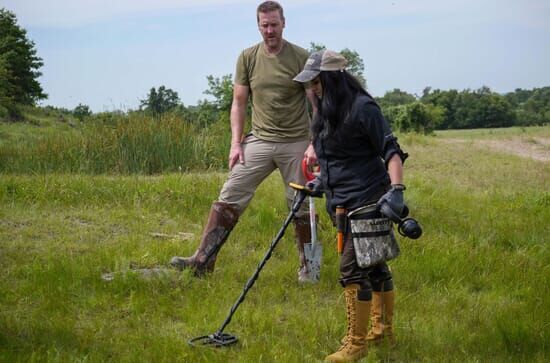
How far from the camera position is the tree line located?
15852 millimetres

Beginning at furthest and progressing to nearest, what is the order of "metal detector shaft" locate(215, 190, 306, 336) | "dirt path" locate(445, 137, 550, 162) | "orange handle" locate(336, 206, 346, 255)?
"dirt path" locate(445, 137, 550, 162) < "metal detector shaft" locate(215, 190, 306, 336) < "orange handle" locate(336, 206, 346, 255)

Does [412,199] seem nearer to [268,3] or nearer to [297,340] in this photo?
[268,3]

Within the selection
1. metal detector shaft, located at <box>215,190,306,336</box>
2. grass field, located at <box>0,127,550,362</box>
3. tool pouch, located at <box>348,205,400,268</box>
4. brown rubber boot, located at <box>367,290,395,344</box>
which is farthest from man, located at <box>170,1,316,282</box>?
tool pouch, located at <box>348,205,400,268</box>

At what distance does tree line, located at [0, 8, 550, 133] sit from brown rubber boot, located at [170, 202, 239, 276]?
13.4ft

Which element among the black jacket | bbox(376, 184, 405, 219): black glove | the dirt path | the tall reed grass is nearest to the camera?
bbox(376, 184, 405, 219): black glove

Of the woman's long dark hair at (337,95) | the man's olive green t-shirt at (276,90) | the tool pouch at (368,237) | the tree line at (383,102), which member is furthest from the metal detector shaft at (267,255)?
the tree line at (383,102)

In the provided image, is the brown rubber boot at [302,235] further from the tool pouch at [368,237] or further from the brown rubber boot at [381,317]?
the tool pouch at [368,237]

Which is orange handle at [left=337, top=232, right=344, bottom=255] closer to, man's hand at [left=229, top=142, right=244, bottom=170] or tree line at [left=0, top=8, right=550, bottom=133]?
man's hand at [left=229, top=142, right=244, bottom=170]

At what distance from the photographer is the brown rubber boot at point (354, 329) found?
4.21 m

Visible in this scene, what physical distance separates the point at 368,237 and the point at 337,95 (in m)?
0.83

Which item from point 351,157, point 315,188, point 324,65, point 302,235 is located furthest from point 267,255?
point 302,235

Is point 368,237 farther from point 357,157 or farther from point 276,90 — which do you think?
point 276,90

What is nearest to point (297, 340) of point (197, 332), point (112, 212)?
point (197, 332)

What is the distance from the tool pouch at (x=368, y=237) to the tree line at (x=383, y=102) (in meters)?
5.48
